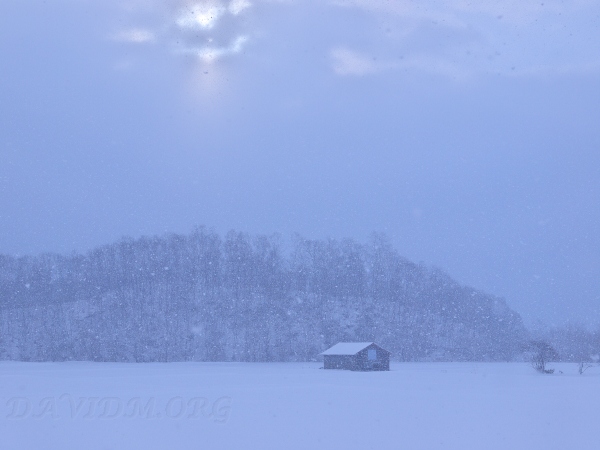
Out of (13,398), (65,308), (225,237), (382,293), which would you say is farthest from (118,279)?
(13,398)

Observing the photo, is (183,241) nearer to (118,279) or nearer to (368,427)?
(118,279)

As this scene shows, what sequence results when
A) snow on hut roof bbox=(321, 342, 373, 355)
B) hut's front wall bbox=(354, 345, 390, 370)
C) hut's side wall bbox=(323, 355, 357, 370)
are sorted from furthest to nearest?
snow on hut roof bbox=(321, 342, 373, 355) < hut's side wall bbox=(323, 355, 357, 370) < hut's front wall bbox=(354, 345, 390, 370)

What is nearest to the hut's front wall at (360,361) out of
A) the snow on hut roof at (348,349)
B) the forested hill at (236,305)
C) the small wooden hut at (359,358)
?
the small wooden hut at (359,358)

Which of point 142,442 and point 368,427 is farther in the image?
point 368,427

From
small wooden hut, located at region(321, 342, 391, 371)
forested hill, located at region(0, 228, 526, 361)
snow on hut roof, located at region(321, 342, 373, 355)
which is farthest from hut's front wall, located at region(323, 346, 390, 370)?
forested hill, located at region(0, 228, 526, 361)

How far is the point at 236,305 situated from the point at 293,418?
2397 inches

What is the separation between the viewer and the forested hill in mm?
68188

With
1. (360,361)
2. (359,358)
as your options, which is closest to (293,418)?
(360,361)

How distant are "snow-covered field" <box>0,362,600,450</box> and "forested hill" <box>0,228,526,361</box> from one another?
42444 mm

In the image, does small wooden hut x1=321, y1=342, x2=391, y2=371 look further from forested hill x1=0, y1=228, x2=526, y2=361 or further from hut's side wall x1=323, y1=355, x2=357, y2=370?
forested hill x1=0, y1=228, x2=526, y2=361

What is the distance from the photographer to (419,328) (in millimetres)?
75625

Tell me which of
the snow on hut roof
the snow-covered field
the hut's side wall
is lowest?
the hut's side wall

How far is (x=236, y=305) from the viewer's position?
249 feet

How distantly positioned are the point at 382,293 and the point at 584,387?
5568cm
